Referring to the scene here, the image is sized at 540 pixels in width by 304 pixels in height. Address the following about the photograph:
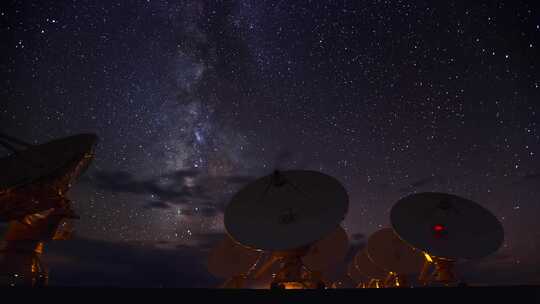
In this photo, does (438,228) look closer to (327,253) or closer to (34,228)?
(327,253)

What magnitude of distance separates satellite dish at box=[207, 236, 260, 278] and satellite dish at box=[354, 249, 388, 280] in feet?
27.7

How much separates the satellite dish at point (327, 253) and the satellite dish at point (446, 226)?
4.64 metres

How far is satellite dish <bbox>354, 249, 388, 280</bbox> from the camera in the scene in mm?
21462

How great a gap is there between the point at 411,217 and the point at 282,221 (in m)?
4.47

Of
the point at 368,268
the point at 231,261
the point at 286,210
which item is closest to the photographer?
the point at 286,210

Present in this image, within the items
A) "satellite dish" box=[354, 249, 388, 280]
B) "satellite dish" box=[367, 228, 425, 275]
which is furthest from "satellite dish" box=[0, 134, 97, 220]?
"satellite dish" box=[354, 249, 388, 280]

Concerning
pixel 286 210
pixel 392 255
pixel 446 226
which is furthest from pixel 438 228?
pixel 392 255

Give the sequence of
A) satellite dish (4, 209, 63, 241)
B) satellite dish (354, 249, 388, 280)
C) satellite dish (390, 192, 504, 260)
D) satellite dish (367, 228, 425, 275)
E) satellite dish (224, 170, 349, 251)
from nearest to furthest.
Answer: satellite dish (224, 170, 349, 251) < satellite dish (390, 192, 504, 260) < satellite dish (4, 209, 63, 241) < satellite dish (367, 228, 425, 275) < satellite dish (354, 249, 388, 280)

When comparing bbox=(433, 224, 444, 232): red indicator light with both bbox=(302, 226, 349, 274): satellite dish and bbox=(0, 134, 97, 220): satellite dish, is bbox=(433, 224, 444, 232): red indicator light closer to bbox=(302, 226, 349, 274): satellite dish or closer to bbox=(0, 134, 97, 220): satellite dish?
bbox=(302, 226, 349, 274): satellite dish

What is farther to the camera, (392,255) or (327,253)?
(392,255)

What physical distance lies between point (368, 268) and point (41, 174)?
710 inches

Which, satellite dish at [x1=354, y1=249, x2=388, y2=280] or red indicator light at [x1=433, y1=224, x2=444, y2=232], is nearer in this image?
red indicator light at [x1=433, y1=224, x2=444, y2=232]

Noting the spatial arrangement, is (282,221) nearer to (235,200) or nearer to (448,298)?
(235,200)

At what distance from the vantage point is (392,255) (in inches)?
700
